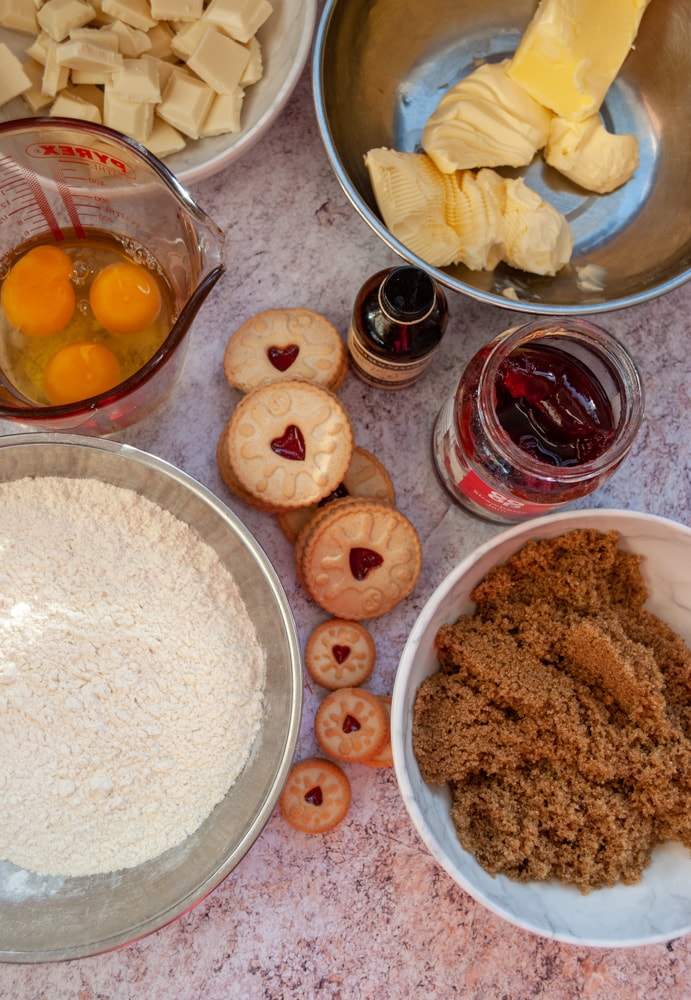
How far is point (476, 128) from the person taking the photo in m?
A: 1.18

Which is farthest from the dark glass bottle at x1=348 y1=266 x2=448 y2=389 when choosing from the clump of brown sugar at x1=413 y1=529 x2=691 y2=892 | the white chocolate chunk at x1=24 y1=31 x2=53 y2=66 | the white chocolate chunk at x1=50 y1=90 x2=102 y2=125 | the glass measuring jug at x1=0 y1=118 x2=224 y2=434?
the white chocolate chunk at x1=24 y1=31 x2=53 y2=66

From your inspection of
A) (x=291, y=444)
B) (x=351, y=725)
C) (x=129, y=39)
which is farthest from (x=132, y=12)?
(x=351, y=725)

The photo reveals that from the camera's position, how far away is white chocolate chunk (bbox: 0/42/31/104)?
1.11 meters

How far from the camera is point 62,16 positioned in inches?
43.8

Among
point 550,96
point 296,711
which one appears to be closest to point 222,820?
point 296,711

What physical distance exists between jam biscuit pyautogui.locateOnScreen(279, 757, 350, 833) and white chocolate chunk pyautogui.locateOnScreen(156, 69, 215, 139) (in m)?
0.94

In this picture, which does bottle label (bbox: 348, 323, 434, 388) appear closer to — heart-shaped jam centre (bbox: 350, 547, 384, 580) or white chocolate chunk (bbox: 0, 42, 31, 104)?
heart-shaped jam centre (bbox: 350, 547, 384, 580)

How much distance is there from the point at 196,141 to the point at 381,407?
1.57 feet

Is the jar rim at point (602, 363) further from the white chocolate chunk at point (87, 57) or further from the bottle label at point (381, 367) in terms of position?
the white chocolate chunk at point (87, 57)

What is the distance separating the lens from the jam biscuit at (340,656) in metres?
1.18

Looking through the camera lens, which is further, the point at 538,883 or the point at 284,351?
the point at 284,351

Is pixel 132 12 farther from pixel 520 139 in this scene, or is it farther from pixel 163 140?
pixel 520 139

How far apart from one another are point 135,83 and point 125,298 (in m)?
0.31

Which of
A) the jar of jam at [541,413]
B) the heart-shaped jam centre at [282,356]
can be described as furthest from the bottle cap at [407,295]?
the heart-shaped jam centre at [282,356]
